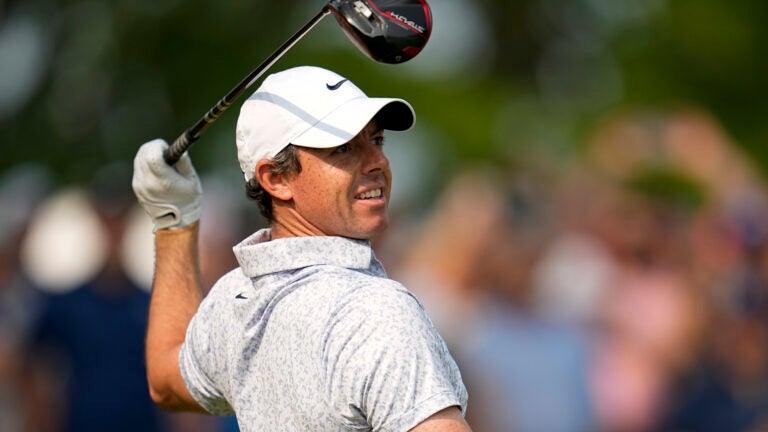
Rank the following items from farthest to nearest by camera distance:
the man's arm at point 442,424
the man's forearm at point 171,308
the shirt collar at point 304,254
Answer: the man's forearm at point 171,308 < the shirt collar at point 304,254 < the man's arm at point 442,424

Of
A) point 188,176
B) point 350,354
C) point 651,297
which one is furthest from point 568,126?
point 350,354

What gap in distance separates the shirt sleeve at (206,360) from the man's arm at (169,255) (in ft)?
0.56

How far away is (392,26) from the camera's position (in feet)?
14.1

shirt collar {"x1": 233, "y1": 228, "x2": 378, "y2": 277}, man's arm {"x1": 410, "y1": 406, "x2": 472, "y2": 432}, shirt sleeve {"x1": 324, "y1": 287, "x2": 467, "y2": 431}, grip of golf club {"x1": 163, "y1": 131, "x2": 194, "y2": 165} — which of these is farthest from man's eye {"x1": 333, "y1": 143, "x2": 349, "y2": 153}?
man's arm {"x1": 410, "y1": 406, "x2": 472, "y2": 432}

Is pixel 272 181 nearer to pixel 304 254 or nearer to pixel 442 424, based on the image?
pixel 304 254

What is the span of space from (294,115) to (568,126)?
32.5 ft

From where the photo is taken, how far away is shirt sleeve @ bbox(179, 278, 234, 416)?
14.7 feet

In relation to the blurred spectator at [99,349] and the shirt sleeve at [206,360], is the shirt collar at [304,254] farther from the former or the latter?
the blurred spectator at [99,349]

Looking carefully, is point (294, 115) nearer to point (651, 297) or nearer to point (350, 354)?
point (350, 354)

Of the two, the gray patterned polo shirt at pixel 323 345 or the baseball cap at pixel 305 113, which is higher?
the baseball cap at pixel 305 113

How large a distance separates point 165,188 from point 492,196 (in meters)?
5.60

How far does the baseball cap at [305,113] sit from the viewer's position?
4.26m

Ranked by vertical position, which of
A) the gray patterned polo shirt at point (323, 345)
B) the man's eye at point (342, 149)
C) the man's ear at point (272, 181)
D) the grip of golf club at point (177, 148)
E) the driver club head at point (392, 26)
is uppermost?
the grip of golf club at point (177, 148)

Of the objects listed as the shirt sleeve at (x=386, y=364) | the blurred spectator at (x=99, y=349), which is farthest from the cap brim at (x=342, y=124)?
the blurred spectator at (x=99, y=349)
